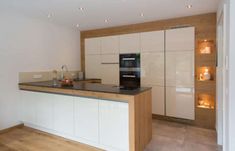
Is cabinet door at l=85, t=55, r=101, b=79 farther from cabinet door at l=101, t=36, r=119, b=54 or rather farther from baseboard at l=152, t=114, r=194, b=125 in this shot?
baseboard at l=152, t=114, r=194, b=125

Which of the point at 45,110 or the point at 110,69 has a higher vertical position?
the point at 110,69

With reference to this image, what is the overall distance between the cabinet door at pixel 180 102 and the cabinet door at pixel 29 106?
2968 millimetres

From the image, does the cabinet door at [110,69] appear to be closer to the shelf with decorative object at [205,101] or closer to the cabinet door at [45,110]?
the cabinet door at [45,110]

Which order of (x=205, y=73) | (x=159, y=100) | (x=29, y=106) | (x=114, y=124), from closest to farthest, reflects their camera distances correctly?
A: (x=114, y=124)
(x=29, y=106)
(x=205, y=73)
(x=159, y=100)

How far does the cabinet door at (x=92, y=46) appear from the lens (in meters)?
4.98

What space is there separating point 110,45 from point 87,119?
2.58 meters

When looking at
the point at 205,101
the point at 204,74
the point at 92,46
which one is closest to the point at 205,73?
the point at 204,74

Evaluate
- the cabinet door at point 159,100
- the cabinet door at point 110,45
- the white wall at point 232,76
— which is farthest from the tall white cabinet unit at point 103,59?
the white wall at point 232,76

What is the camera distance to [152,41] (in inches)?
162

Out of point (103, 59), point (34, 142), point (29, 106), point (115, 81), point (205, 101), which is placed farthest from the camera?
point (103, 59)

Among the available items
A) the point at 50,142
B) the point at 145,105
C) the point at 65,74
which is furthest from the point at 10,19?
the point at 145,105

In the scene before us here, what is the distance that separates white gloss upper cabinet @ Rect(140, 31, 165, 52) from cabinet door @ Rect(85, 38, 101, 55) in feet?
4.57

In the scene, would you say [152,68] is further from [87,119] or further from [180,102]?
[87,119]

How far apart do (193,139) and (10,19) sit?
14.1ft
